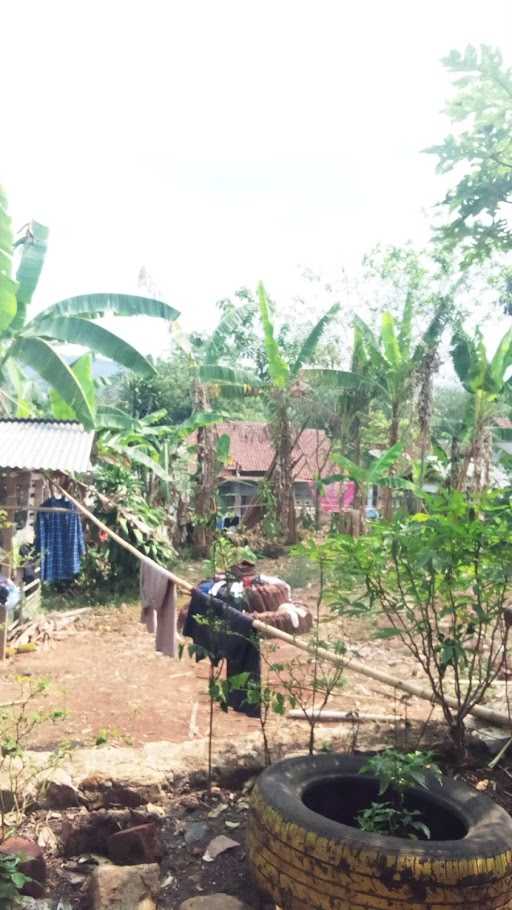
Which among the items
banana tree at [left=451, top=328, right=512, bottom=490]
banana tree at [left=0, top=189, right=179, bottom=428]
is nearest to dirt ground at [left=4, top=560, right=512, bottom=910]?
banana tree at [left=0, top=189, right=179, bottom=428]

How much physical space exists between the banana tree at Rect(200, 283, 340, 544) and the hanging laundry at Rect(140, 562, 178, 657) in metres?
7.99

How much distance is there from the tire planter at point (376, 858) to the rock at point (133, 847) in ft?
1.43

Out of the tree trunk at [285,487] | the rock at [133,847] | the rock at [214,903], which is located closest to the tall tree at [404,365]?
the tree trunk at [285,487]

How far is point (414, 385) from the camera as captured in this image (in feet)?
45.9

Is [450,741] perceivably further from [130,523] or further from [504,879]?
[130,523]

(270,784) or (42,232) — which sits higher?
(42,232)

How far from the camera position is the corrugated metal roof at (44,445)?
7.35 meters

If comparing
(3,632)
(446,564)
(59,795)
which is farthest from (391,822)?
(3,632)

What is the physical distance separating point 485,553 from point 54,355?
7.24 m

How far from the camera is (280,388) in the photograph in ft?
47.0

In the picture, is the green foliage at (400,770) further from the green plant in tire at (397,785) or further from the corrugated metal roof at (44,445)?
the corrugated metal roof at (44,445)

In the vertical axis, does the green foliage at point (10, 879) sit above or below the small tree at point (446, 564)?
below

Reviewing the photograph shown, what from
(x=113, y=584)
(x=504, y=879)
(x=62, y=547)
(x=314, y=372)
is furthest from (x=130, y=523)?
(x=504, y=879)

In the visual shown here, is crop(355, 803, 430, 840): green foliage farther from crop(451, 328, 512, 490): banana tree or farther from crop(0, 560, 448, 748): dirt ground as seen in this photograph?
crop(451, 328, 512, 490): banana tree
